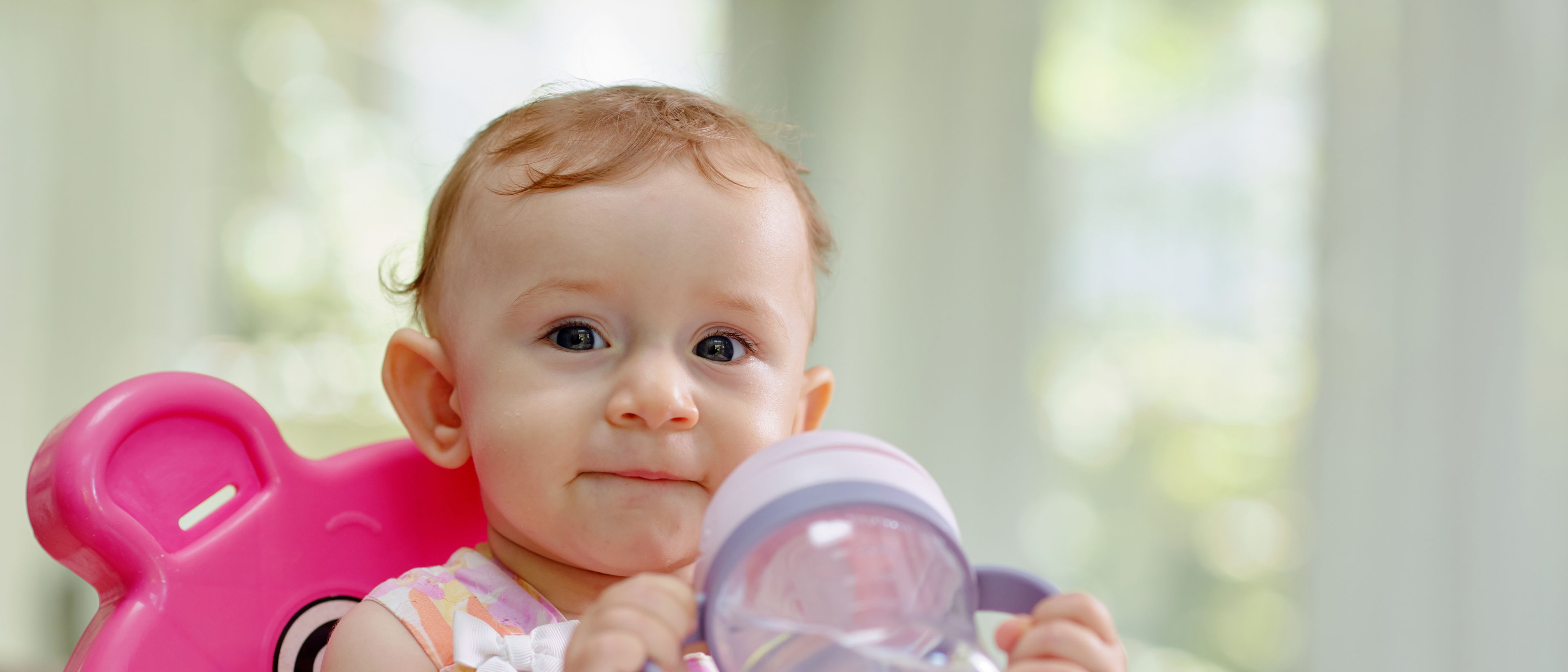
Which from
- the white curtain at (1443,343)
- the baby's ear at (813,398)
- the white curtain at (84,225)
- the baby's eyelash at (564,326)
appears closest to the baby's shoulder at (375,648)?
the baby's eyelash at (564,326)

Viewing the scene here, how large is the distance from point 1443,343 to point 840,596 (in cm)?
117

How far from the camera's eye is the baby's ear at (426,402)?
0.93 m

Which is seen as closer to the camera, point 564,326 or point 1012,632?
point 1012,632

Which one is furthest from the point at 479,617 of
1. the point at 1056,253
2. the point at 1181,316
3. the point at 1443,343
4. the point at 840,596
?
the point at 1056,253

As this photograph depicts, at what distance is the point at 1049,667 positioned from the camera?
60 cm

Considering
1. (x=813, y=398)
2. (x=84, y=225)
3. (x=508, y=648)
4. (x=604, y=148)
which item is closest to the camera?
(x=508, y=648)

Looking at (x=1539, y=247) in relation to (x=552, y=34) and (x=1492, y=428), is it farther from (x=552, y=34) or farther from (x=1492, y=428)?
(x=552, y=34)

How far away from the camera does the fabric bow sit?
2.48 ft

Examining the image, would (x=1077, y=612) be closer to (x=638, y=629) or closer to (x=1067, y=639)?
(x=1067, y=639)

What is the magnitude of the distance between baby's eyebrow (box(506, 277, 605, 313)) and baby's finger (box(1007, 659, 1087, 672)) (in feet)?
1.25

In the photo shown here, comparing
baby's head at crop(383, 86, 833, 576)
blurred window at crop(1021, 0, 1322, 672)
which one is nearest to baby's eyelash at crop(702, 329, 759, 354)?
baby's head at crop(383, 86, 833, 576)

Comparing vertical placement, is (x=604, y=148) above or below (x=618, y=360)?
above

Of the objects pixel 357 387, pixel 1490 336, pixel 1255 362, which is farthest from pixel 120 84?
pixel 1490 336

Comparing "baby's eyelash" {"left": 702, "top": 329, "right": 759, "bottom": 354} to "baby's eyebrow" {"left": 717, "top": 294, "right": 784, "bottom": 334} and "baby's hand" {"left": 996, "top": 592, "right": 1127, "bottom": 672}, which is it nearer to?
"baby's eyebrow" {"left": 717, "top": 294, "right": 784, "bottom": 334}
